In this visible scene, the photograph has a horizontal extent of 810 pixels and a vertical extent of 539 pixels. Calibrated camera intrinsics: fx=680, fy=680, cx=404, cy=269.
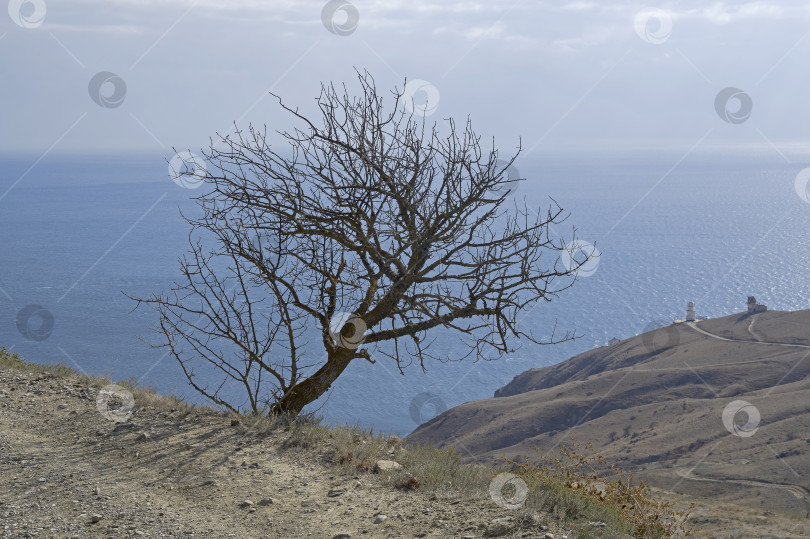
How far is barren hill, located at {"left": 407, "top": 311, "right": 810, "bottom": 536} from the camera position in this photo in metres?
50.6

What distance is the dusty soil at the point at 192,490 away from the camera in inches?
217

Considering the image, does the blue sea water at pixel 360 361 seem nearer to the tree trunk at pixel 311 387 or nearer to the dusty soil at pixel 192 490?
the tree trunk at pixel 311 387

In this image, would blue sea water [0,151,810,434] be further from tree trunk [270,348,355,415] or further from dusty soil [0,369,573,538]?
dusty soil [0,369,573,538]

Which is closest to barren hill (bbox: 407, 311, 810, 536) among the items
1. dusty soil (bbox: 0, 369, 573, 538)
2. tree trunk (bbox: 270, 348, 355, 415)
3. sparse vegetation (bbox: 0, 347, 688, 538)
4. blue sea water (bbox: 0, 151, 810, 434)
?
blue sea water (bbox: 0, 151, 810, 434)

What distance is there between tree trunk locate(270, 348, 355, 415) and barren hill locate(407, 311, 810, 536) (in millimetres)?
40093

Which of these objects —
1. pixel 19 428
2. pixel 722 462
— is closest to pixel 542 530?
pixel 19 428

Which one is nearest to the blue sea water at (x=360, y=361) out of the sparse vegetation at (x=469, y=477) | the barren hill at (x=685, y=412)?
the barren hill at (x=685, y=412)

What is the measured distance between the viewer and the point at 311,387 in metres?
9.06

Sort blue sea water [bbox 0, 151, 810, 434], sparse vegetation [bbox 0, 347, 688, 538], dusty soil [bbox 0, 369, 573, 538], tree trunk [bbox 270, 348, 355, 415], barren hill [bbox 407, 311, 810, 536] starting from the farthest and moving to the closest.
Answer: blue sea water [bbox 0, 151, 810, 434]
barren hill [bbox 407, 311, 810, 536]
tree trunk [bbox 270, 348, 355, 415]
sparse vegetation [bbox 0, 347, 688, 538]
dusty soil [bbox 0, 369, 573, 538]

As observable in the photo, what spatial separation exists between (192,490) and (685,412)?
67949mm

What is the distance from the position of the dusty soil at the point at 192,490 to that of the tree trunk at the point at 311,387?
0.90 m

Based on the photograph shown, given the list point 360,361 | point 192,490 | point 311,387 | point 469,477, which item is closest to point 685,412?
point 360,361

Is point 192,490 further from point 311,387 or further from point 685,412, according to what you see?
point 685,412

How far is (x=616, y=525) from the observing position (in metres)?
6.13
